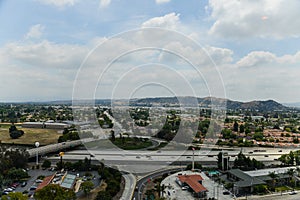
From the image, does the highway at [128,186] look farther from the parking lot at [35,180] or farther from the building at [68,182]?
the building at [68,182]

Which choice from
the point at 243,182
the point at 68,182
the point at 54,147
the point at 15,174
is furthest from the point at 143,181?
the point at 54,147

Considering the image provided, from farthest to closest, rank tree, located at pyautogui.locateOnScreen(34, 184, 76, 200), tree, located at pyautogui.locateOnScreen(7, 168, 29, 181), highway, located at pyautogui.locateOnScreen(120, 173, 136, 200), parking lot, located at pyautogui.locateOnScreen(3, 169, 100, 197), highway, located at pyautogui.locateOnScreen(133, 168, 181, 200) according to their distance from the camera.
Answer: tree, located at pyautogui.locateOnScreen(7, 168, 29, 181), parking lot, located at pyautogui.locateOnScreen(3, 169, 100, 197), highway, located at pyautogui.locateOnScreen(133, 168, 181, 200), highway, located at pyautogui.locateOnScreen(120, 173, 136, 200), tree, located at pyautogui.locateOnScreen(34, 184, 76, 200)

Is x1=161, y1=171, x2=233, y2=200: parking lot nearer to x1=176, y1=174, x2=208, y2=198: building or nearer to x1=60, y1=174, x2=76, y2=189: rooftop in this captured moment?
x1=176, y1=174, x2=208, y2=198: building

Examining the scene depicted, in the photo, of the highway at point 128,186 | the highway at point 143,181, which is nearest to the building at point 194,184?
the highway at point 143,181

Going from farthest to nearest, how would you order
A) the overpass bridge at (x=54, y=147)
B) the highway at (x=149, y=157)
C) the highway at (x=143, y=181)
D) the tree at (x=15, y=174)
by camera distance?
1. the overpass bridge at (x=54, y=147)
2. the highway at (x=149, y=157)
3. the tree at (x=15, y=174)
4. the highway at (x=143, y=181)

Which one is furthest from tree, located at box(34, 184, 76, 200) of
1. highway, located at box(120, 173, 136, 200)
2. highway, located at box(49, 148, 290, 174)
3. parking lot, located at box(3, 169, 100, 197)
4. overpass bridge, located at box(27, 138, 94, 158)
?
overpass bridge, located at box(27, 138, 94, 158)

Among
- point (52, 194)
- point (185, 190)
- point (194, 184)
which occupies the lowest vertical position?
point (185, 190)

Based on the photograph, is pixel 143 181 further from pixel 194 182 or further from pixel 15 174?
pixel 15 174

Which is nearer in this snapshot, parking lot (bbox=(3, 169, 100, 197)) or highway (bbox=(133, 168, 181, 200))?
highway (bbox=(133, 168, 181, 200))
